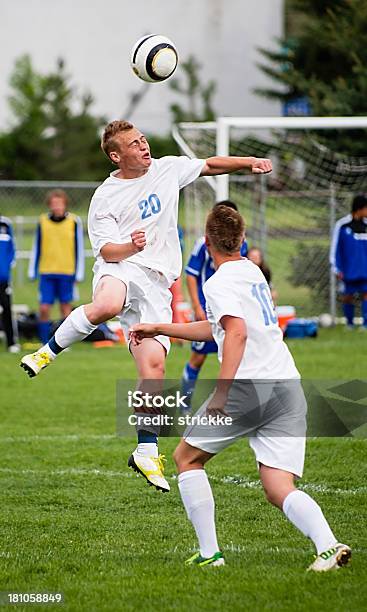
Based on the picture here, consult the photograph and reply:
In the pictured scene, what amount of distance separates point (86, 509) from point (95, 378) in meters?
6.29

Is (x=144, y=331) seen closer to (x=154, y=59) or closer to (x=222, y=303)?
(x=222, y=303)

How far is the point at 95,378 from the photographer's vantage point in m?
13.6

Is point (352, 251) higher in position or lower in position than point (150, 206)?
lower

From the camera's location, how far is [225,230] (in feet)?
18.1

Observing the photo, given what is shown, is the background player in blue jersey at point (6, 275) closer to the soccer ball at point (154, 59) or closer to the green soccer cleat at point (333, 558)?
the soccer ball at point (154, 59)

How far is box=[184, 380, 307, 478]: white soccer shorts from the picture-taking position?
5441 mm

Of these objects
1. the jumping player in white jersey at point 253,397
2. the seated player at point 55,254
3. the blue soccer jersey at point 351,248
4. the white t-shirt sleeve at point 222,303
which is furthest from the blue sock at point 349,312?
the white t-shirt sleeve at point 222,303

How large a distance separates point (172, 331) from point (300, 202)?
48.6ft

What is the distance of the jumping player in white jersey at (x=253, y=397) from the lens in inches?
211

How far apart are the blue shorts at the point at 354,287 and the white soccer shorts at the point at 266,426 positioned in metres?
11.7

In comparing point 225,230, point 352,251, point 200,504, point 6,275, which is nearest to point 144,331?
point 225,230

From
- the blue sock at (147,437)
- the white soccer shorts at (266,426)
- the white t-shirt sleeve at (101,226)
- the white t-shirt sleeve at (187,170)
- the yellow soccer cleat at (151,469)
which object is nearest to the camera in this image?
the white soccer shorts at (266,426)

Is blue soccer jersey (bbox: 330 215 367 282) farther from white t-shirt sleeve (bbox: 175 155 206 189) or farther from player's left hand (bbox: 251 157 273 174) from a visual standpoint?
player's left hand (bbox: 251 157 273 174)

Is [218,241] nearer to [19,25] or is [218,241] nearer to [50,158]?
[50,158]
